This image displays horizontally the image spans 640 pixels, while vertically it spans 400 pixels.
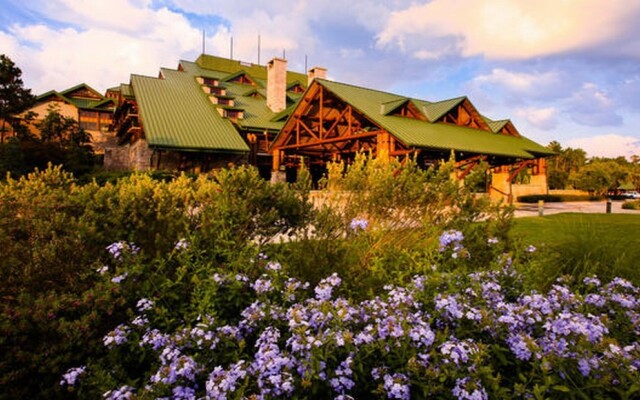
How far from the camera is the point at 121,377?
274cm

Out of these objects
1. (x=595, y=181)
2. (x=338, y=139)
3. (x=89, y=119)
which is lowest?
(x=595, y=181)

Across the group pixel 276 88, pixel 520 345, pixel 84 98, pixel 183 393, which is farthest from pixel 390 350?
pixel 84 98

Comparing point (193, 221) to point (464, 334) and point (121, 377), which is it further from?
point (464, 334)

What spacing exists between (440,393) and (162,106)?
26.1 metres

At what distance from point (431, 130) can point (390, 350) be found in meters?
19.8

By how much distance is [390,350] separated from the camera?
7.63 ft

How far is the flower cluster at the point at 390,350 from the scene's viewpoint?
2078 mm

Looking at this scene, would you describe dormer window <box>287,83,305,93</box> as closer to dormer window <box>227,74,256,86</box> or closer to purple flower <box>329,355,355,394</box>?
dormer window <box>227,74,256,86</box>

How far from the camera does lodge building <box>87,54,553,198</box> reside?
20.7 metres

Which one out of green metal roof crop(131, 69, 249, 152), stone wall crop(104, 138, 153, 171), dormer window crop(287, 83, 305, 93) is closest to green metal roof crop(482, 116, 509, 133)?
green metal roof crop(131, 69, 249, 152)

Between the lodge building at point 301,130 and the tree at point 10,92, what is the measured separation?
6.59 meters

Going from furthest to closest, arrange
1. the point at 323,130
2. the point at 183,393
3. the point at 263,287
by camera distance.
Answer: the point at 323,130, the point at 263,287, the point at 183,393

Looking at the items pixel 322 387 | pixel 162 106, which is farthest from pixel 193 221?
pixel 162 106

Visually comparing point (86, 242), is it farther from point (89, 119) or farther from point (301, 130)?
point (89, 119)
